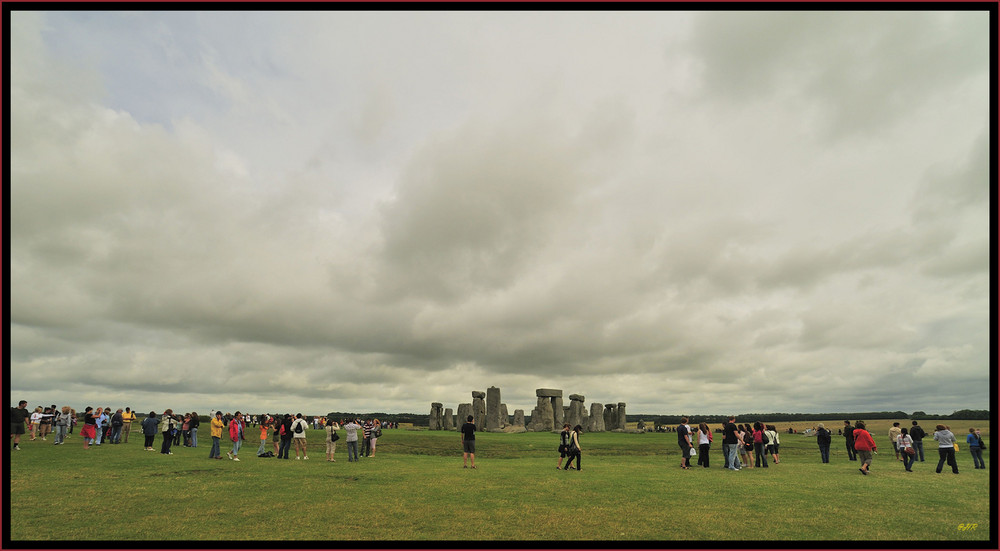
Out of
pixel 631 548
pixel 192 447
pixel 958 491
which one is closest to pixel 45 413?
pixel 192 447

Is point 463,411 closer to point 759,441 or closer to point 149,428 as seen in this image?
point 149,428

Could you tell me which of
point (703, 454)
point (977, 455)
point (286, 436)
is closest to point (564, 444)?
point (703, 454)

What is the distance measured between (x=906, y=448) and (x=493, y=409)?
1501 inches

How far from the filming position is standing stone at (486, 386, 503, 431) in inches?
2074

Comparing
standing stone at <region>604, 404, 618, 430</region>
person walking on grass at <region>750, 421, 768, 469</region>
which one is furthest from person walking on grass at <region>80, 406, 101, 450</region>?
standing stone at <region>604, 404, 618, 430</region>

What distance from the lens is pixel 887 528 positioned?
30.3 ft

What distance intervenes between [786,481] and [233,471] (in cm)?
1696

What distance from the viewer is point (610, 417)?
60.6 meters

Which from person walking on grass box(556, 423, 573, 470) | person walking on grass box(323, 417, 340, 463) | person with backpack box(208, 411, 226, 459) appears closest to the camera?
person walking on grass box(556, 423, 573, 470)

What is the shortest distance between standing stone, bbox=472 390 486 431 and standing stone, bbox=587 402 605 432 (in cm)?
1188

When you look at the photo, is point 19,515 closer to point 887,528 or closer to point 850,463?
point 887,528

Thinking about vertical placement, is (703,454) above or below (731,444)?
below

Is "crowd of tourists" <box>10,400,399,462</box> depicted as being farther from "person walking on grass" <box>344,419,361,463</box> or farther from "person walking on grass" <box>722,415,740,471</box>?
"person walking on grass" <box>722,415,740,471</box>

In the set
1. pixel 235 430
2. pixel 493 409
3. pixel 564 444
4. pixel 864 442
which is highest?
pixel 864 442
